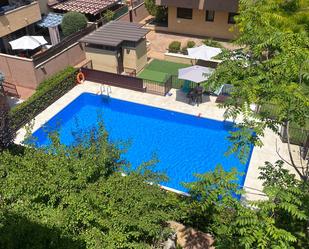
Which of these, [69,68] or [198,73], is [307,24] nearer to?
[198,73]

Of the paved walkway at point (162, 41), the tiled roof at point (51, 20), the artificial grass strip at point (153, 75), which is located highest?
the tiled roof at point (51, 20)

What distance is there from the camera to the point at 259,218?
25.2ft

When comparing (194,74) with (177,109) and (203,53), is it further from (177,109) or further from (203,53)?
(203,53)

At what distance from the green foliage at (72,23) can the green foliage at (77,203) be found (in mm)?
17794

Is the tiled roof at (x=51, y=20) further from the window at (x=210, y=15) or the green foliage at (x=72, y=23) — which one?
the window at (x=210, y=15)

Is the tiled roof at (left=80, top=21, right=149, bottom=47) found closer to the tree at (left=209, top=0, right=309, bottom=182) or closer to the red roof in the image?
the red roof

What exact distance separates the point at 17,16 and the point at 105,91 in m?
9.64

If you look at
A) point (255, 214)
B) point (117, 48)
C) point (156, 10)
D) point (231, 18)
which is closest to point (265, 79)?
point (255, 214)

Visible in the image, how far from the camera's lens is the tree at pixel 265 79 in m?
8.45

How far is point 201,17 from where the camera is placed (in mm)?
30656

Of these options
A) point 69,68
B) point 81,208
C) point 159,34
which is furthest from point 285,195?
point 159,34

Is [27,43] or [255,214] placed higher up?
[255,214]

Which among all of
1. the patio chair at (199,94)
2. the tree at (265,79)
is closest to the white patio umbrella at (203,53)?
the patio chair at (199,94)

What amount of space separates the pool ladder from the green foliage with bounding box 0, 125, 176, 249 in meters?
11.5
